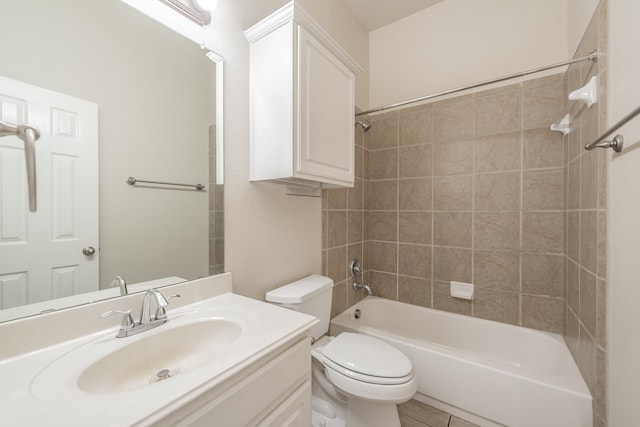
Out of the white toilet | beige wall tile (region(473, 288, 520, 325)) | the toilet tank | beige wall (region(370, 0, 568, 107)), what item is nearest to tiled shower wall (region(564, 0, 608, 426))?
beige wall tile (region(473, 288, 520, 325))

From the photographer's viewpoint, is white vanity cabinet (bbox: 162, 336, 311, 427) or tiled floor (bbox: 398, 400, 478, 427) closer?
white vanity cabinet (bbox: 162, 336, 311, 427)

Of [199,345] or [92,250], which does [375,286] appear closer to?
[199,345]

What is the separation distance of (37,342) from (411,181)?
211 cm

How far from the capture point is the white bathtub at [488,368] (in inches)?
44.8

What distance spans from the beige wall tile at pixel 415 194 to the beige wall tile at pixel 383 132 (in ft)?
1.18

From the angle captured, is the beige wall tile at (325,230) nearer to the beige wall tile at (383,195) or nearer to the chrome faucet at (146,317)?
the beige wall tile at (383,195)

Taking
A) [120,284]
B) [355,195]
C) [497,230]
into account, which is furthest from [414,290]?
[120,284]

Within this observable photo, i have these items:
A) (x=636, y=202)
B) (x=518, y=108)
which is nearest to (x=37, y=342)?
(x=636, y=202)

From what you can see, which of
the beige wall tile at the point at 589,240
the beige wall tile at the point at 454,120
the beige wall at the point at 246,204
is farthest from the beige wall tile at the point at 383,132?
the beige wall tile at the point at 589,240

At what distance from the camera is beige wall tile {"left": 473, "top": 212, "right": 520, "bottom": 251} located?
167 cm

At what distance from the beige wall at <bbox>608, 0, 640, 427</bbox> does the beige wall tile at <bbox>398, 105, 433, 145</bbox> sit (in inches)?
40.0

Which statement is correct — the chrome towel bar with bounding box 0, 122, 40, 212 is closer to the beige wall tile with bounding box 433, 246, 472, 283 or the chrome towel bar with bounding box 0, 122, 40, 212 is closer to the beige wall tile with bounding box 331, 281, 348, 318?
the beige wall tile with bounding box 331, 281, 348, 318

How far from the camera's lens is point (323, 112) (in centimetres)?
125

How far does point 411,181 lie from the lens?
203 centimetres
